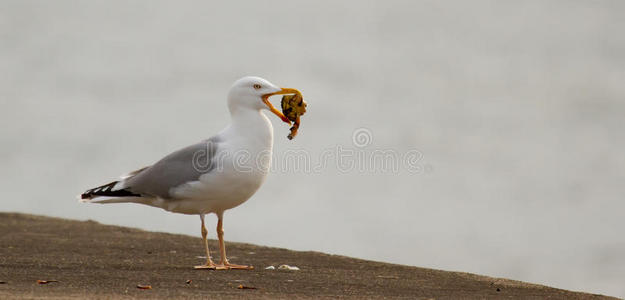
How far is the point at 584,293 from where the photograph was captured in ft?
22.9

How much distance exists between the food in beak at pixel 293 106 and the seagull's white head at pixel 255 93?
0.17ft

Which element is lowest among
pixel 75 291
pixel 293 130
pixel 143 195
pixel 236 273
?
pixel 75 291

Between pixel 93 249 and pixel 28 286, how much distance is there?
280 centimetres

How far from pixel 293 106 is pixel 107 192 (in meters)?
1.81

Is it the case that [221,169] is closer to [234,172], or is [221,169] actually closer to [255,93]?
[234,172]

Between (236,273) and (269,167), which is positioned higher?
(269,167)

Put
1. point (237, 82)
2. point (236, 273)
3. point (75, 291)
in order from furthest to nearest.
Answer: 1. point (237, 82)
2. point (236, 273)
3. point (75, 291)

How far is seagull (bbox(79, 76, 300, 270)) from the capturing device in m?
7.33

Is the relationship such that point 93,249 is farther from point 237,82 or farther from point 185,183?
point 237,82

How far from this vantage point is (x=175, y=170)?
756cm

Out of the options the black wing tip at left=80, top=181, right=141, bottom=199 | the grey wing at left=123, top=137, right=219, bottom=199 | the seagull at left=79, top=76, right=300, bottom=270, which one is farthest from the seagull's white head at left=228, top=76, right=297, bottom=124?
the black wing tip at left=80, top=181, right=141, bottom=199

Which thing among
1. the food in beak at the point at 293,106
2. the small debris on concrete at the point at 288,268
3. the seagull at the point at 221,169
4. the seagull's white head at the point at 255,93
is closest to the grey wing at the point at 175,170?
the seagull at the point at 221,169

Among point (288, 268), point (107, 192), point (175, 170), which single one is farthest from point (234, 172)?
point (107, 192)

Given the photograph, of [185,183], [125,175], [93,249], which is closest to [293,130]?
[185,183]
